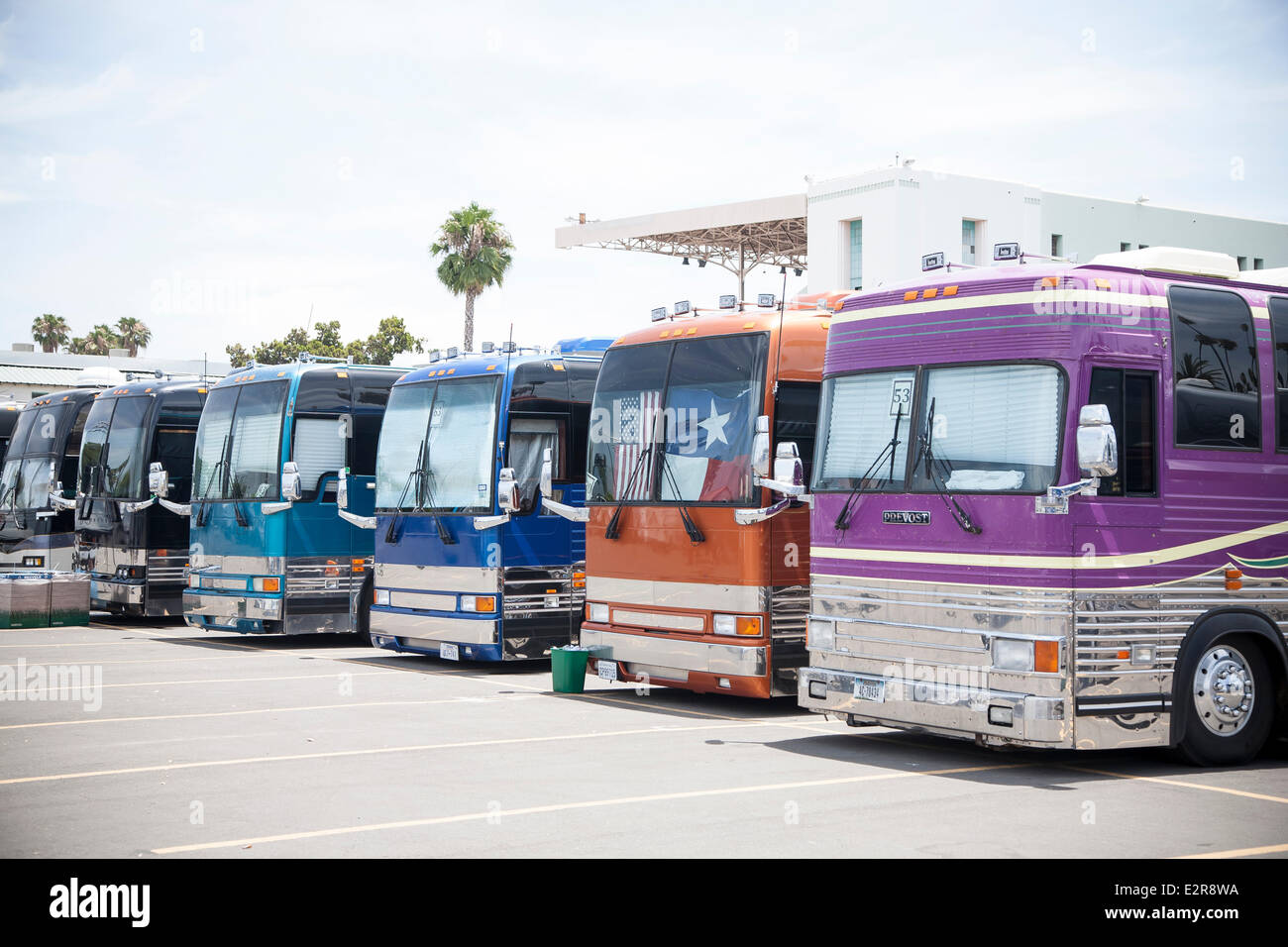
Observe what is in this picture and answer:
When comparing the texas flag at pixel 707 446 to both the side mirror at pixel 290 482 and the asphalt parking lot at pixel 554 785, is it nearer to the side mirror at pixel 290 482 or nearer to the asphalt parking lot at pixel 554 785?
the asphalt parking lot at pixel 554 785

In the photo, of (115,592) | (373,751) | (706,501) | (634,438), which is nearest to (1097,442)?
(706,501)

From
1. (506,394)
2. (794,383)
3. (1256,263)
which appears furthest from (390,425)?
(1256,263)

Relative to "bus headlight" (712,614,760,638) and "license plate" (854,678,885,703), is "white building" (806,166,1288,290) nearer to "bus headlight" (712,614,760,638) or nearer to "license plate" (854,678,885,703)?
"bus headlight" (712,614,760,638)

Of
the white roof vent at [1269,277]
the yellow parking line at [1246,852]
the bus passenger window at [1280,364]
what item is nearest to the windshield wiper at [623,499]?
the white roof vent at [1269,277]

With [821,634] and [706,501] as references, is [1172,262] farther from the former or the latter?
[706,501]

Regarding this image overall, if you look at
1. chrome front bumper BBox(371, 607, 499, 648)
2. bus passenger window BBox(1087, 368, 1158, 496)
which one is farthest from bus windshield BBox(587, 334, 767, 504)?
bus passenger window BBox(1087, 368, 1158, 496)

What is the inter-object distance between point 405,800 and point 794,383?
5.45 m

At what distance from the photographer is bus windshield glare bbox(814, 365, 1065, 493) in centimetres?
932

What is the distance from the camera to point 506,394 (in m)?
15.8

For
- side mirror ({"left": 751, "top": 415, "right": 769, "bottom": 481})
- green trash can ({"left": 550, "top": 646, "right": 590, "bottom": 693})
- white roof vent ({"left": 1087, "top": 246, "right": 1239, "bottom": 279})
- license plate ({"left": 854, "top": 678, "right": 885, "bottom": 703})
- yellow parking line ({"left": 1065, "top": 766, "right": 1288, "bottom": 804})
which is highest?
white roof vent ({"left": 1087, "top": 246, "right": 1239, "bottom": 279})

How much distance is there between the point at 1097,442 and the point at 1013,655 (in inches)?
59.5

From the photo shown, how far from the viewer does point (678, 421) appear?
12.9m

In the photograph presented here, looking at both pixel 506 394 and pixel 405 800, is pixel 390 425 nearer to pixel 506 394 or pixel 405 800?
pixel 506 394

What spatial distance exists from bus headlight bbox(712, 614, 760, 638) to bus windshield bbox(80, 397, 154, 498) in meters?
12.6
